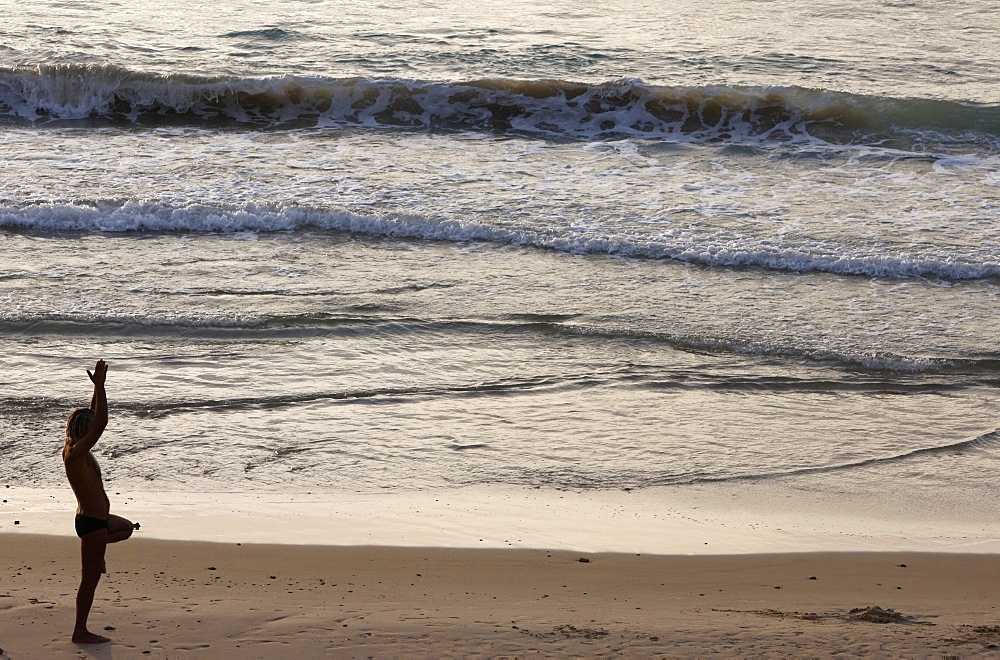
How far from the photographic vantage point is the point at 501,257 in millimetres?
11156

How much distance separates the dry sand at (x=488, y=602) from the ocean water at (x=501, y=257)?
0.99m

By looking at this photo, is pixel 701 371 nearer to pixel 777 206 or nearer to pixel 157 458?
pixel 157 458

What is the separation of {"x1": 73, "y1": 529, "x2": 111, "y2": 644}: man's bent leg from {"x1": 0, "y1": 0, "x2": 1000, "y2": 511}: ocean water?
1.87 metres

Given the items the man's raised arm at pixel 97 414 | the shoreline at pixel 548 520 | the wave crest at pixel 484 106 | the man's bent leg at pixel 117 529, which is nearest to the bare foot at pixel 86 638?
the man's bent leg at pixel 117 529

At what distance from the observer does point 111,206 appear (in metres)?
12.4

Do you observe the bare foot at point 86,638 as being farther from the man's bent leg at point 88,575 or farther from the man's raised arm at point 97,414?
the man's raised arm at point 97,414

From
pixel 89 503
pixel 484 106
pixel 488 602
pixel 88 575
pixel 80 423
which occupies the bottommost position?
pixel 488 602

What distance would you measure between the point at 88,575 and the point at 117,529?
0.22 m

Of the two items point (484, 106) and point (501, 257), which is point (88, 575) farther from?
point (484, 106)

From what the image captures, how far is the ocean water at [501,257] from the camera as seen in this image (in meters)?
7.07

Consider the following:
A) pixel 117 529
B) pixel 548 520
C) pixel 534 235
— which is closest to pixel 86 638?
pixel 117 529

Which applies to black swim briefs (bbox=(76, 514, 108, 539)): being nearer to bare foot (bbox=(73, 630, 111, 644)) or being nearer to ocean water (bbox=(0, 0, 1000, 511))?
bare foot (bbox=(73, 630, 111, 644))

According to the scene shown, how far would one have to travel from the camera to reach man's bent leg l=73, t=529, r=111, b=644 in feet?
14.6

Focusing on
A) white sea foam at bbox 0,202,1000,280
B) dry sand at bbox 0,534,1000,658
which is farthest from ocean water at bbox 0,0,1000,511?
dry sand at bbox 0,534,1000,658
